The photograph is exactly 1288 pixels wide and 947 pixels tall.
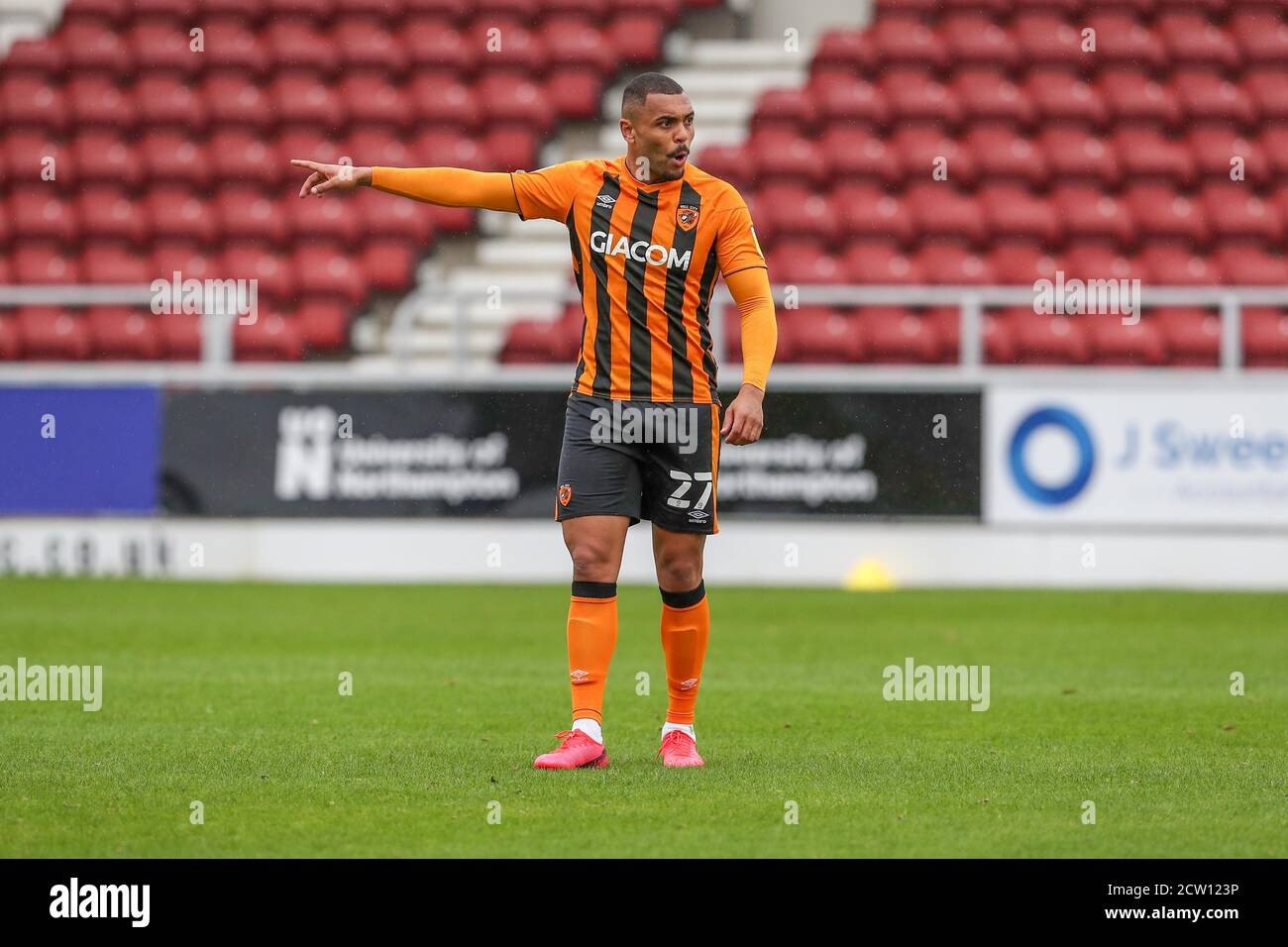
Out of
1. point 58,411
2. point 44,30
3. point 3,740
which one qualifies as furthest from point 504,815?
point 44,30

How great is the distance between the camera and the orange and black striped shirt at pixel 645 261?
6242 mm

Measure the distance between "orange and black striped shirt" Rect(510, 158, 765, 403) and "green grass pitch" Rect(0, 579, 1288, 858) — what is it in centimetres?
130

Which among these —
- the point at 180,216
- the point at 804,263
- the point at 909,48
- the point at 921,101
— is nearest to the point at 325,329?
the point at 180,216

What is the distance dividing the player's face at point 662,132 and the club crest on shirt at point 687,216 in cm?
11

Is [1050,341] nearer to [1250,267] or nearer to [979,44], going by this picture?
[1250,267]

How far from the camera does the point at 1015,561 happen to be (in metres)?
13.6

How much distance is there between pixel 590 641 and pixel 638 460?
0.62m

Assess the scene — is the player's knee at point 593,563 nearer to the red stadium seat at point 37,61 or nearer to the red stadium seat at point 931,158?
the red stadium seat at point 931,158

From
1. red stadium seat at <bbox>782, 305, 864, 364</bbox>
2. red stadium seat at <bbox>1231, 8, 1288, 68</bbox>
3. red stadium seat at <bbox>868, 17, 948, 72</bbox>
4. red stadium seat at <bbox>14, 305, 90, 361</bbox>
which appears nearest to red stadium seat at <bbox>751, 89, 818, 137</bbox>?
red stadium seat at <bbox>868, 17, 948, 72</bbox>

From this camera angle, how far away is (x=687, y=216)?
20.5ft

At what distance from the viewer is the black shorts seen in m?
6.21

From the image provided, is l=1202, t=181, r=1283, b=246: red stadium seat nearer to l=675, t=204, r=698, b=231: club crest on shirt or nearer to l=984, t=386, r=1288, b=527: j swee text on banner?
l=984, t=386, r=1288, b=527: j swee text on banner

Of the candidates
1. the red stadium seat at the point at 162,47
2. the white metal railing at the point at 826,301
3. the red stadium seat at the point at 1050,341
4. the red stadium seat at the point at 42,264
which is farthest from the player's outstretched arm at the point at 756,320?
the red stadium seat at the point at 162,47
